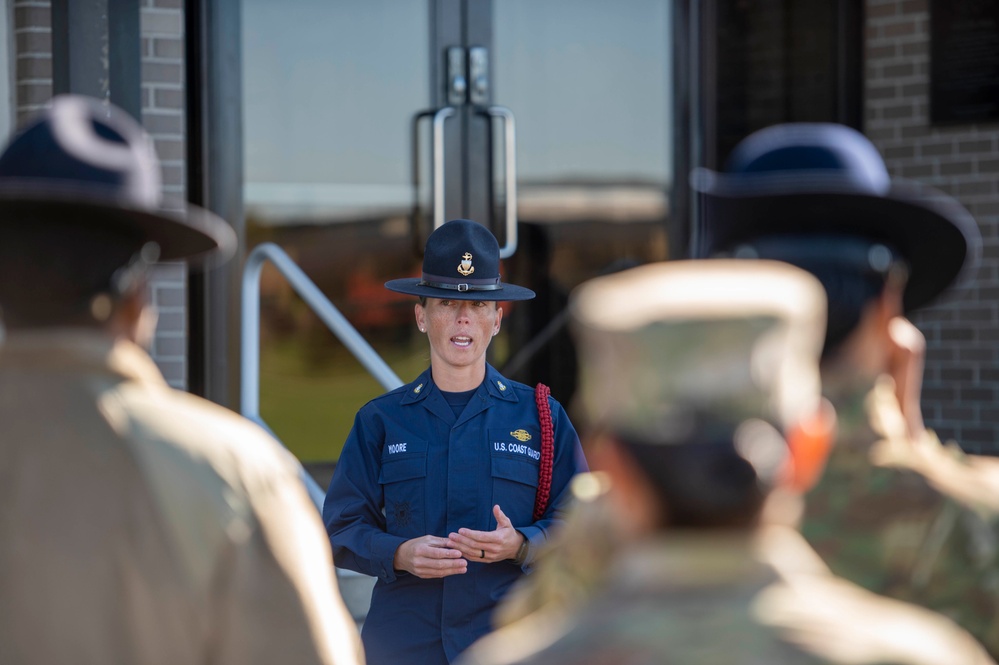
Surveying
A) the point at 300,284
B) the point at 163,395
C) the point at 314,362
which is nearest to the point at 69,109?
the point at 163,395

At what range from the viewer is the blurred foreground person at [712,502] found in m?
1.16

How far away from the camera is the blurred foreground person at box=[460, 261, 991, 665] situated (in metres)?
1.16

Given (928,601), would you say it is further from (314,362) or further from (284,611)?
(314,362)

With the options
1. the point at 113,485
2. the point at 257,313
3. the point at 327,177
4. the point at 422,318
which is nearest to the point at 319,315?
the point at 257,313

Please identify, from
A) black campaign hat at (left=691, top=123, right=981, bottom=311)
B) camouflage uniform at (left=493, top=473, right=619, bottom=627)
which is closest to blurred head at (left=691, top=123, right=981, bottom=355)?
black campaign hat at (left=691, top=123, right=981, bottom=311)

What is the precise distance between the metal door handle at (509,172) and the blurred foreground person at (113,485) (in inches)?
134

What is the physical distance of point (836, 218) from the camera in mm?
1802

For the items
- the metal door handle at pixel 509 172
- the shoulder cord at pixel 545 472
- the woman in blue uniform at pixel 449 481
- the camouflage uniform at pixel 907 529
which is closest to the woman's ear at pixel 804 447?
the camouflage uniform at pixel 907 529

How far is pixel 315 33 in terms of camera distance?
4.97 m

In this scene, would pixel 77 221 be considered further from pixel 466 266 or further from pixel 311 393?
pixel 311 393

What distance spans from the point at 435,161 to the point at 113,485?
11.6ft

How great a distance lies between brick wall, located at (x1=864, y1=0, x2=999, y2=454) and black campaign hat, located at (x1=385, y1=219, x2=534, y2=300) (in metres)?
3.09

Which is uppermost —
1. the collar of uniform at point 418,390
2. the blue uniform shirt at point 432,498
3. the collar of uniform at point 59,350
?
the collar of uniform at point 59,350

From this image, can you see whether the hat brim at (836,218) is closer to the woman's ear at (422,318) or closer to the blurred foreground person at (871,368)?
the blurred foreground person at (871,368)
